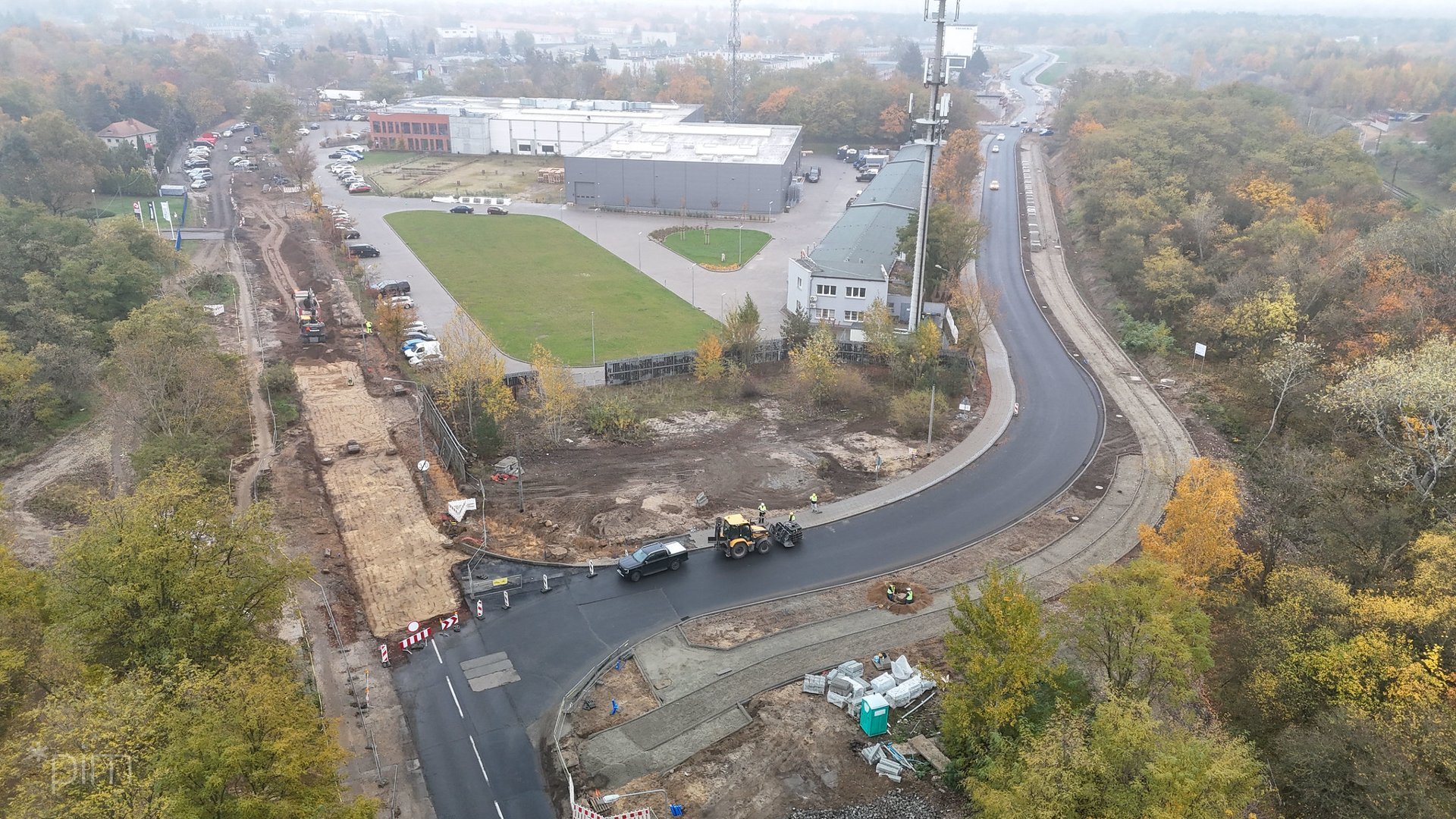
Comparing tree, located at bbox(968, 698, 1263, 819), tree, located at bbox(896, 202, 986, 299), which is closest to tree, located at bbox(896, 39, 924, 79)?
tree, located at bbox(896, 202, 986, 299)

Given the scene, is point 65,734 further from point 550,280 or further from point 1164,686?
point 550,280

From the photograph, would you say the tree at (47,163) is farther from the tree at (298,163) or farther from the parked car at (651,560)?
the parked car at (651,560)

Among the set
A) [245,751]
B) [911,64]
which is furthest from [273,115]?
[245,751]

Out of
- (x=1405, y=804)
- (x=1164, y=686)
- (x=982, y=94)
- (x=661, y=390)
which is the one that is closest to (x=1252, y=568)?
(x=1164, y=686)

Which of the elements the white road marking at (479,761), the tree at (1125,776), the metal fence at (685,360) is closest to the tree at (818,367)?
the metal fence at (685,360)

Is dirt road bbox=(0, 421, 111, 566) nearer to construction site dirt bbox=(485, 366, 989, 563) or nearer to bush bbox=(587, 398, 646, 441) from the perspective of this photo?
construction site dirt bbox=(485, 366, 989, 563)
